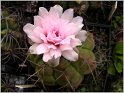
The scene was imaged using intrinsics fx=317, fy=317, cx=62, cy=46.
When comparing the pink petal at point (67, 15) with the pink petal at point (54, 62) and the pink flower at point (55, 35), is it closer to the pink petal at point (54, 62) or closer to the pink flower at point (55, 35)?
the pink flower at point (55, 35)

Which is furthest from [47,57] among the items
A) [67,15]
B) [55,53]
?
[67,15]

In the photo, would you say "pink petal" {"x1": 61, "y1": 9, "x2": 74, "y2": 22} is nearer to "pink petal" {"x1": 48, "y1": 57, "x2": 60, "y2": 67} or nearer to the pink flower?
the pink flower

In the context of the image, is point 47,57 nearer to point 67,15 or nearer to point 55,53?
point 55,53

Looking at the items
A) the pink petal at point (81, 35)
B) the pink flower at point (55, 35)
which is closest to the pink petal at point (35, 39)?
the pink flower at point (55, 35)

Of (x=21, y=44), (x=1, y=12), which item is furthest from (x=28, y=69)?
(x=1, y=12)

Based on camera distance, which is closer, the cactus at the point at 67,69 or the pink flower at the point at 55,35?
the pink flower at the point at 55,35

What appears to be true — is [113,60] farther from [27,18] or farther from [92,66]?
[27,18]

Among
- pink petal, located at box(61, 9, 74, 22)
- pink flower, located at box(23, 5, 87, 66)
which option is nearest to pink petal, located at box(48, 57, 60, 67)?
pink flower, located at box(23, 5, 87, 66)

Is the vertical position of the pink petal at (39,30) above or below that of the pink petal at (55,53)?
above
